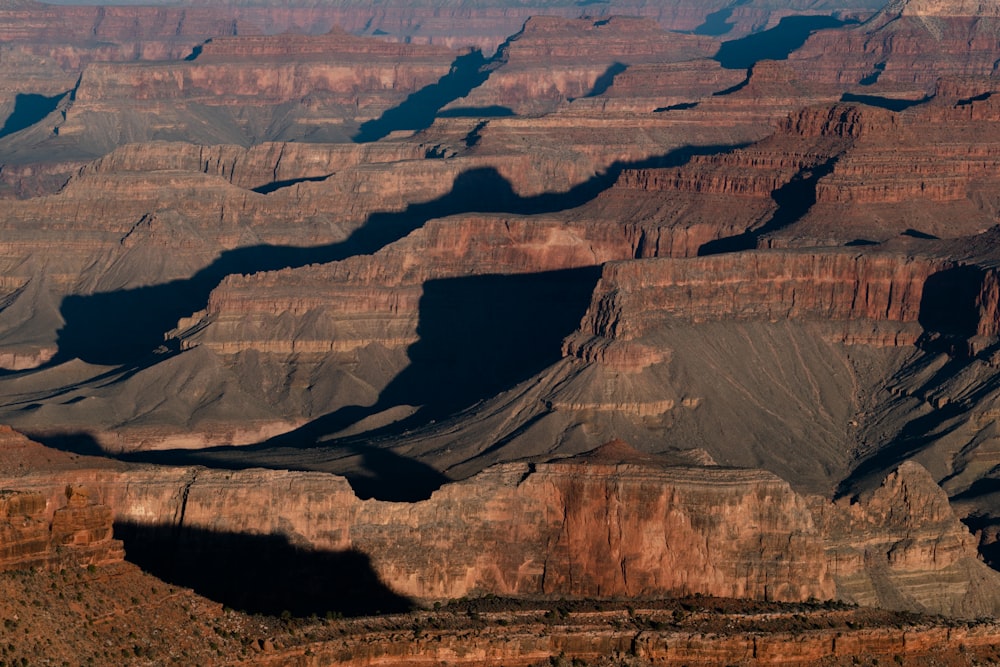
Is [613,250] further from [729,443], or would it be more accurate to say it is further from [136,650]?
[136,650]

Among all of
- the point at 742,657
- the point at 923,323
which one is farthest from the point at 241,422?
the point at 742,657

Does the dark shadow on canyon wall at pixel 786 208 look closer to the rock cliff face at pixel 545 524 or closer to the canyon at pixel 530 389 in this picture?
the canyon at pixel 530 389

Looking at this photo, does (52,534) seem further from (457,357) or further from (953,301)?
(457,357)

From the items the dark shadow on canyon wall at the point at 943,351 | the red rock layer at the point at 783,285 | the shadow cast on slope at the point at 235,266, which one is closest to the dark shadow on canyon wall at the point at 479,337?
the red rock layer at the point at 783,285

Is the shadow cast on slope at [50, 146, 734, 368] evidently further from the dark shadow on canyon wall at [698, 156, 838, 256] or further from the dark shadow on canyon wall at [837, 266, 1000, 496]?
the dark shadow on canyon wall at [837, 266, 1000, 496]

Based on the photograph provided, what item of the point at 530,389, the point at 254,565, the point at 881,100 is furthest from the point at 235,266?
the point at 254,565

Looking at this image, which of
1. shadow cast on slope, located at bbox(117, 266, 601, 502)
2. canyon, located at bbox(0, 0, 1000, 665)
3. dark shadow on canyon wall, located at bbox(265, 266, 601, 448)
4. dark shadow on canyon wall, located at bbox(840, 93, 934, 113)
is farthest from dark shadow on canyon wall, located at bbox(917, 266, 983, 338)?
dark shadow on canyon wall, located at bbox(840, 93, 934, 113)

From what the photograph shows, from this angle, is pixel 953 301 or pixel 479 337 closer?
pixel 953 301
